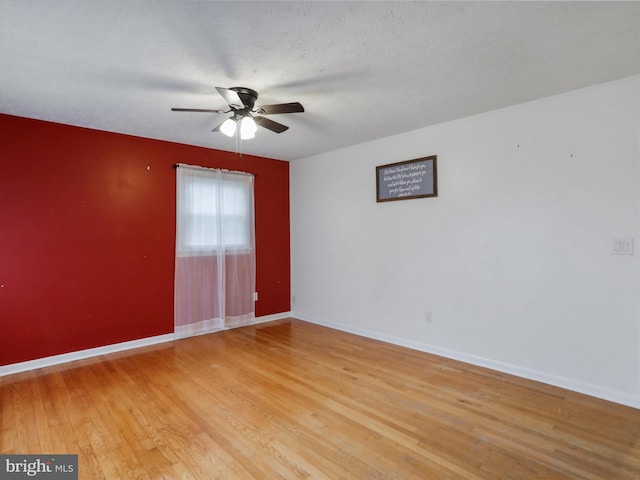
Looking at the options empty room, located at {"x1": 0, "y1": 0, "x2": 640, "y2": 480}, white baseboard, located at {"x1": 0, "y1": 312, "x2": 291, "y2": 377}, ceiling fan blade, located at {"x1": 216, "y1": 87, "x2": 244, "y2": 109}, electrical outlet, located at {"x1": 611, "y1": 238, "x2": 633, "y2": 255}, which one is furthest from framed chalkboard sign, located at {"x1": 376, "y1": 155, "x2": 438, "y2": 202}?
white baseboard, located at {"x1": 0, "y1": 312, "x2": 291, "y2": 377}

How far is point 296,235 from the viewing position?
539 cm

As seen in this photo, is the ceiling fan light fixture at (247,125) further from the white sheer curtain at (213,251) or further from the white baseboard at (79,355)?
the white baseboard at (79,355)

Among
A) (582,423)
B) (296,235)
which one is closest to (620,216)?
(582,423)

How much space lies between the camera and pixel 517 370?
10.2 feet

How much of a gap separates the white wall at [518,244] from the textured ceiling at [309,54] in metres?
0.36

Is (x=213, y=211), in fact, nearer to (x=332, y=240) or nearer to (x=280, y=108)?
(x=332, y=240)

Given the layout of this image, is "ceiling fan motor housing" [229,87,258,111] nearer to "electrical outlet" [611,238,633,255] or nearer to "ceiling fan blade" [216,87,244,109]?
"ceiling fan blade" [216,87,244,109]

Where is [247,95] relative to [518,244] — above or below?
above

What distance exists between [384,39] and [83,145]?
10.8 ft

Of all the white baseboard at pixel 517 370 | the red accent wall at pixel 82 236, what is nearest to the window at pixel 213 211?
the red accent wall at pixel 82 236

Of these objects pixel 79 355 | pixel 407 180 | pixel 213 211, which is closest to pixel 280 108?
pixel 407 180

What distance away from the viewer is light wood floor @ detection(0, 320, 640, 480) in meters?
1.90

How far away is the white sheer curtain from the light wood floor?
39.1 inches

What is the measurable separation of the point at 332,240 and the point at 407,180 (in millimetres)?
1392
